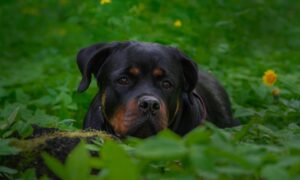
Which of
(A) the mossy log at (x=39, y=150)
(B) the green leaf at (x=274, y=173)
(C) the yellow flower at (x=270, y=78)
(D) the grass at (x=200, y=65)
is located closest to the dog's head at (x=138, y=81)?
(D) the grass at (x=200, y=65)

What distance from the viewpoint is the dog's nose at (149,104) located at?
3998 mm

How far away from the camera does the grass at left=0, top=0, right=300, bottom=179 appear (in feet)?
7.22

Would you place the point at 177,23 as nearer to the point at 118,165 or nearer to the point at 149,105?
the point at 149,105

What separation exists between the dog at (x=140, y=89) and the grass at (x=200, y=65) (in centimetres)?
29

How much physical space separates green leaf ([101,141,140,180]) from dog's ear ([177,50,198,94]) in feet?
8.19

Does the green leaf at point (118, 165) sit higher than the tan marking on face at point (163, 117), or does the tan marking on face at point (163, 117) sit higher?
the green leaf at point (118, 165)

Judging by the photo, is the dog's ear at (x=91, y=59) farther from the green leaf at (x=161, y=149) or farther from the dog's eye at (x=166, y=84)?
the green leaf at (x=161, y=149)

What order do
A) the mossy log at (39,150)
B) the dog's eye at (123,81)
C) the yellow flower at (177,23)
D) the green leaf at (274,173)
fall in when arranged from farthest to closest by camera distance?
the yellow flower at (177,23) < the dog's eye at (123,81) < the mossy log at (39,150) < the green leaf at (274,173)

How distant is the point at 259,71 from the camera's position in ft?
20.7

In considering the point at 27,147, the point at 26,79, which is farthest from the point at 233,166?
the point at 26,79

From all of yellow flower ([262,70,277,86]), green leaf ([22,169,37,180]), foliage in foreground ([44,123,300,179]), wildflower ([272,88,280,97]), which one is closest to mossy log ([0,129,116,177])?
green leaf ([22,169,37,180])

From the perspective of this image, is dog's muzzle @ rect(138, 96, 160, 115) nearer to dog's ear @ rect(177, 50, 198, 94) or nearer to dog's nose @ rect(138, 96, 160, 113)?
dog's nose @ rect(138, 96, 160, 113)

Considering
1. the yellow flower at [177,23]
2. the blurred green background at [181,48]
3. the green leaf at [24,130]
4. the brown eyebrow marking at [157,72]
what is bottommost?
the blurred green background at [181,48]

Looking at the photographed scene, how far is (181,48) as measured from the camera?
6.15 meters
